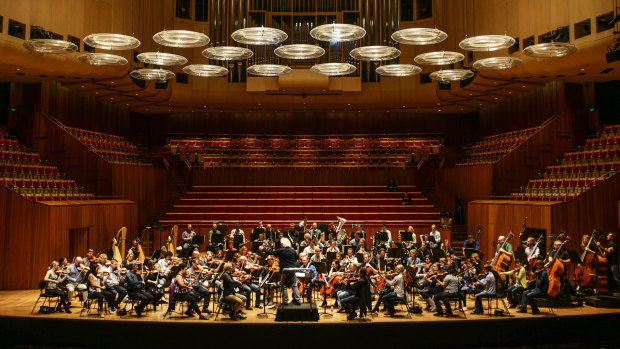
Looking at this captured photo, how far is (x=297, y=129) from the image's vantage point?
23.0 m

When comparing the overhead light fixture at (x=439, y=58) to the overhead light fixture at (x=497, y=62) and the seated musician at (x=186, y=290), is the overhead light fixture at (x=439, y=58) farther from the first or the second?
the seated musician at (x=186, y=290)

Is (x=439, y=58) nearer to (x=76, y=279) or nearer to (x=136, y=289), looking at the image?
(x=136, y=289)

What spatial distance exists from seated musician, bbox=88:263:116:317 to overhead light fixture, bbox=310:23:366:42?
273 inches

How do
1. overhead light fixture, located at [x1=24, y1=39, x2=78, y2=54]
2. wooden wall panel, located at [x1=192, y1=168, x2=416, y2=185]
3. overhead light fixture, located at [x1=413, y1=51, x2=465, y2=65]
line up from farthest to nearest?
wooden wall panel, located at [x1=192, y1=168, x2=416, y2=185] < overhead light fixture, located at [x1=413, y1=51, x2=465, y2=65] < overhead light fixture, located at [x1=24, y1=39, x2=78, y2=54]

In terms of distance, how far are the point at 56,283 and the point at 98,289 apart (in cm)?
70

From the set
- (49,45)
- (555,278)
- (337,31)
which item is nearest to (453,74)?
(337,31)

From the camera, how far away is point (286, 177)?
1850 cm

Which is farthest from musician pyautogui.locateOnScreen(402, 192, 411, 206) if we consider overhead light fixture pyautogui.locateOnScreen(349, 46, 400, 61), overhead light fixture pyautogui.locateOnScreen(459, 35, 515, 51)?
overhead light fixture pyautogui.locateOnScreen(459, 35, 515, 51)

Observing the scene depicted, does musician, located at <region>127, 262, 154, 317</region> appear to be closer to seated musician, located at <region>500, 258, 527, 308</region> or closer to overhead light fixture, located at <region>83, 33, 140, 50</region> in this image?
overhead light fixture, located at <region>83, 33, 140, 50</region>

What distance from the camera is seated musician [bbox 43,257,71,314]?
8.48 meters

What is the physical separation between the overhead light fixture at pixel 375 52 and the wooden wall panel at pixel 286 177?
5885mm

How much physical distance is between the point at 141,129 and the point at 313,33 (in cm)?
1313

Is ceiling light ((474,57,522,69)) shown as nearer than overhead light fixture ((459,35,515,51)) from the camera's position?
No

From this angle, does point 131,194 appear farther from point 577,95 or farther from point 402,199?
point 577,95
